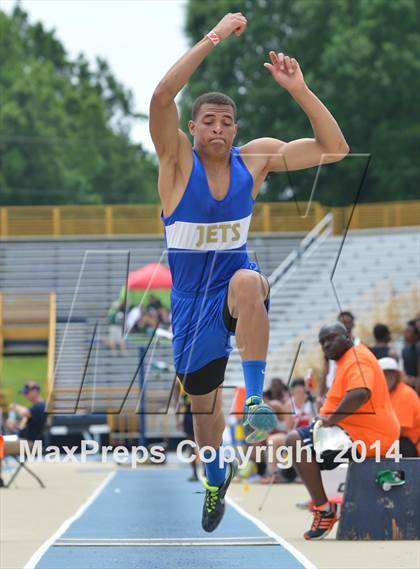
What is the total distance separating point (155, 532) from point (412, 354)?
5.97m

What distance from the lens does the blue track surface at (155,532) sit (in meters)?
8.52

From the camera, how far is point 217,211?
7094 millimetres

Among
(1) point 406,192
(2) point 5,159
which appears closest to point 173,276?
(1) point 406,192

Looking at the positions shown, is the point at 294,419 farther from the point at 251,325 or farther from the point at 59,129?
the point at 59,129

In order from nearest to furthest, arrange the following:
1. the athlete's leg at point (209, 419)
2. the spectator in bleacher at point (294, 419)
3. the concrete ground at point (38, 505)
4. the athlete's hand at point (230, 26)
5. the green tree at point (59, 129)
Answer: the athlete's hand at point (230, 26)
the athlete's leg at point (209, 419)
the concrete ground at point (38, 505)
the spectator in bleacher at point (294, 419)
the green tree at point (59, 129)

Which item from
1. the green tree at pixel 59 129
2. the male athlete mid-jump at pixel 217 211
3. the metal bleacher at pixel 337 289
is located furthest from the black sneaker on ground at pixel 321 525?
the green tree at pixel 59 129

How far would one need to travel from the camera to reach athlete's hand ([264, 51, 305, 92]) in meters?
7.11

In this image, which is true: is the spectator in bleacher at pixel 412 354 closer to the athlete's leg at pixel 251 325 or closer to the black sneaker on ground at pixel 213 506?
the black sneaker on ground at pixel 213 506

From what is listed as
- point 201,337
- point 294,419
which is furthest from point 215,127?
point 294,419

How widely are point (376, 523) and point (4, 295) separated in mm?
25083

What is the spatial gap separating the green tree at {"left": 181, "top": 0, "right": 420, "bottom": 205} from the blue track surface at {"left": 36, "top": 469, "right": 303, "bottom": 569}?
102 feet

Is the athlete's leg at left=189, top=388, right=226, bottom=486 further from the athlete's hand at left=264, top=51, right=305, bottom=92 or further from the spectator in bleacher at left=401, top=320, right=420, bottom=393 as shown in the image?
the spectator in bleacher at left=401, top=320, right=420, bottom=393

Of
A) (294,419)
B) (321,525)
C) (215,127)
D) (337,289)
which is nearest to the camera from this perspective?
(215,127)

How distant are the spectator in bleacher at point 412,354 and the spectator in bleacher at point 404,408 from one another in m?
3.29
